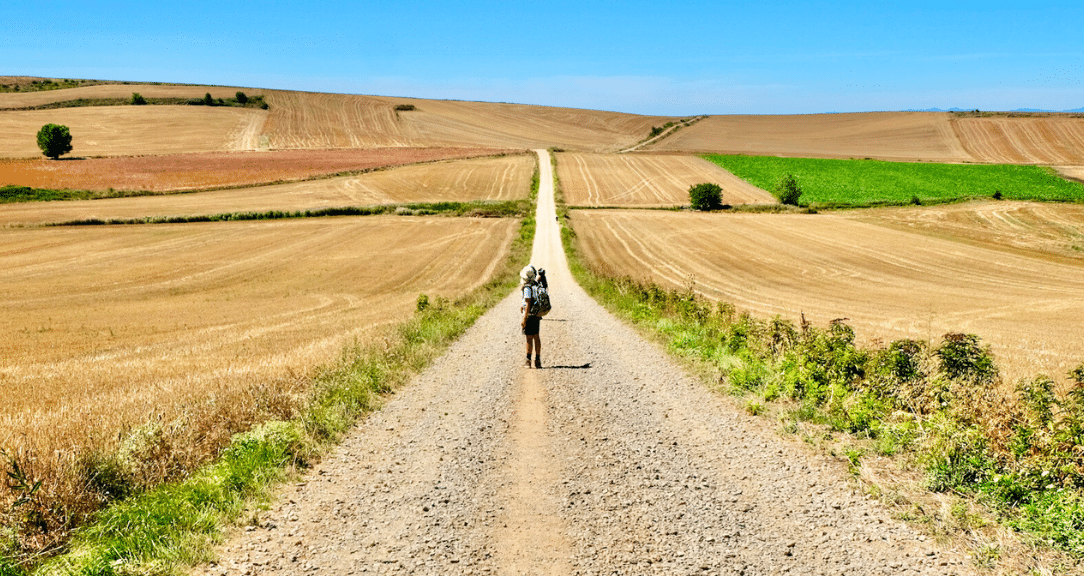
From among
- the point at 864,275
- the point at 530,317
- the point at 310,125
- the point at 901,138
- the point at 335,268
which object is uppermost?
the point at 901,138

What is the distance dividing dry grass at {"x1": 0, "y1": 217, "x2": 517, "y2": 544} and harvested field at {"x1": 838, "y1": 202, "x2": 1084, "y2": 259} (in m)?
36.0

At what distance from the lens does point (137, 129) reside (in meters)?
116

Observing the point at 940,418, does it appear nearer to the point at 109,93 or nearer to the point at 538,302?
the point at 538,302

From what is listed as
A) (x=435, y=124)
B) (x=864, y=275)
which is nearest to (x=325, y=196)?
(x=864, y=275)

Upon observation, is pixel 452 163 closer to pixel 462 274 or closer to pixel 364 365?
pixel 462 274

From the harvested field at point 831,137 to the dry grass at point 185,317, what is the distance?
81.7 metres

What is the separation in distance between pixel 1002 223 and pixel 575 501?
65.0 metres

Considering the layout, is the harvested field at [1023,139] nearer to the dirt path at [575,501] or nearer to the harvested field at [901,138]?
the harvested field at [901,138]

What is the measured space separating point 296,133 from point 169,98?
5084 cm

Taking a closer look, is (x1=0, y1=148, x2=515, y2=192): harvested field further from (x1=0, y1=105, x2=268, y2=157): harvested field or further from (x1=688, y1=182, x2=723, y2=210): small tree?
(x1=688, y1=182, x2=723, y2=210): small tree

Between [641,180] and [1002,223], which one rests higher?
[641,180]

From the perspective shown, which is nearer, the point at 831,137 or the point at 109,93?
the point at 831,137

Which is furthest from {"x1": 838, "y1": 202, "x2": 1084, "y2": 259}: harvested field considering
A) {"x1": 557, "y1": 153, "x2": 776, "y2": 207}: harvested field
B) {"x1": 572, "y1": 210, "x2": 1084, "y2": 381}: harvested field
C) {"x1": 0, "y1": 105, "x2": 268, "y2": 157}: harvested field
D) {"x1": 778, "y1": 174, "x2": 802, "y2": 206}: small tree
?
{"x1": 0, "y1": 105, "x2": 268, "y2": 157}: harvested field

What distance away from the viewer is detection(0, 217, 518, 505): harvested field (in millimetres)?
10695
